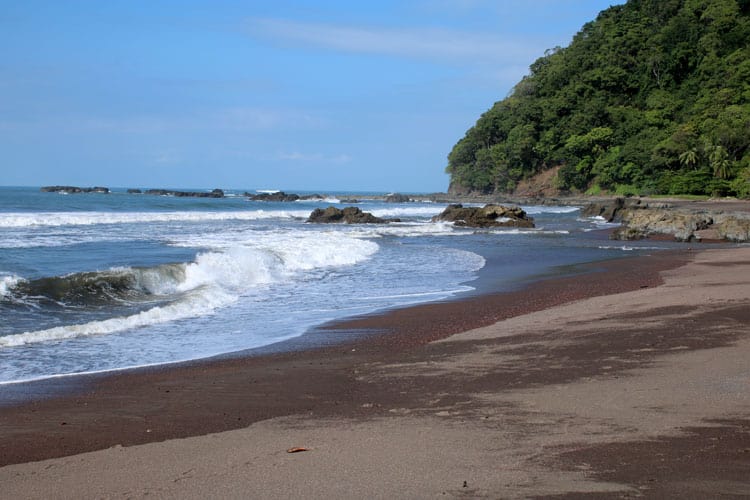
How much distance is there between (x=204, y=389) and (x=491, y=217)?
38.8 metres

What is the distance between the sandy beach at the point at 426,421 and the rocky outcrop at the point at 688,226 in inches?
805

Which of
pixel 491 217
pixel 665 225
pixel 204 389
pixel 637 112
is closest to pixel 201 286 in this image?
pixel 204 389

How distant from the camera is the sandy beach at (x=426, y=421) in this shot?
4.26 meters

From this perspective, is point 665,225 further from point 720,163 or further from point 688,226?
point 720,163

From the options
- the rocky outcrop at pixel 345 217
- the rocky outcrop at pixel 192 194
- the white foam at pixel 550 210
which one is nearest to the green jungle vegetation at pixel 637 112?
the white foam at pixel 550 210

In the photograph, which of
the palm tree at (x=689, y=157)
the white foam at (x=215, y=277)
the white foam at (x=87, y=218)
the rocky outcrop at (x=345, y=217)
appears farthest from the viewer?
the palm tree at (x=689, y=157)

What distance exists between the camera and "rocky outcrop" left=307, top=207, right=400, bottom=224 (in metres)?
48.0

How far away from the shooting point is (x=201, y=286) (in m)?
16.1

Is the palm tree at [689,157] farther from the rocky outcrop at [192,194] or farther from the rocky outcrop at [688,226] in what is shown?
the rocky outcrop at [192,194]

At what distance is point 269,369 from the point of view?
8102 mm

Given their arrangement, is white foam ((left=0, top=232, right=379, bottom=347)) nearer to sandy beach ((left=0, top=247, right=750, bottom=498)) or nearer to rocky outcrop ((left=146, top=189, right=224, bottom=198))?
sandy beach ((left=0, top=247, right=750, bottom=498))

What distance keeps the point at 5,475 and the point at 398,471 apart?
266 centimetres

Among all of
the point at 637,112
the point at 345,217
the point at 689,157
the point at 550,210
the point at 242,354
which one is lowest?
the point at 242,354

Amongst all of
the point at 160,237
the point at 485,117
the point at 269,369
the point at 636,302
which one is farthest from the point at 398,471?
the point at 485,117
